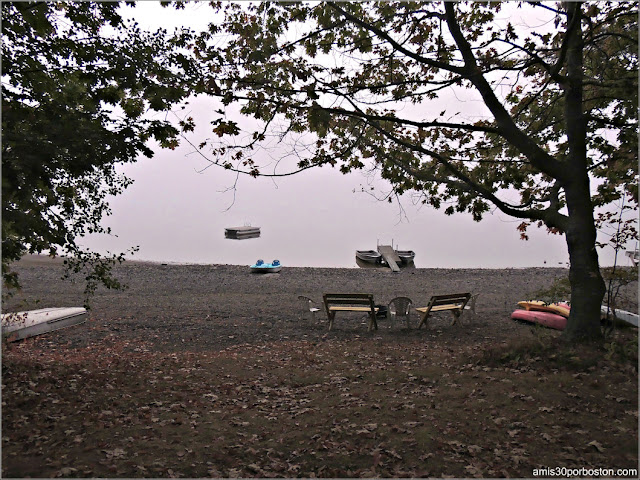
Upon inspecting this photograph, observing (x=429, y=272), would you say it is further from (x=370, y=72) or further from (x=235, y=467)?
(x=235, y=467)

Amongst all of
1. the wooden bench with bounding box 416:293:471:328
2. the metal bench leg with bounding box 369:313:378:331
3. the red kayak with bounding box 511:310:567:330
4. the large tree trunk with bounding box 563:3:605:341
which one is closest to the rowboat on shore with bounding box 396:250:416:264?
the red kayak with bounding box 511:310:567:330

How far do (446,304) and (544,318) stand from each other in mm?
2258

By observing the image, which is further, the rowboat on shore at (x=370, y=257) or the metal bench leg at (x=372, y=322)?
the rowboat on shore at (x=370, y=257)

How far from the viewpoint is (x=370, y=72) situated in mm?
9023

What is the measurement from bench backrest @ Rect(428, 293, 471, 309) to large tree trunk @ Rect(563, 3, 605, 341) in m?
3.72

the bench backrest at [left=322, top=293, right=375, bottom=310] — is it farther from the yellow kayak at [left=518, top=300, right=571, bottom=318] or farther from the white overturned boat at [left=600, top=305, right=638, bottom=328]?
the white overturned boat at [left=600, top=305, right=638, bottom=328]

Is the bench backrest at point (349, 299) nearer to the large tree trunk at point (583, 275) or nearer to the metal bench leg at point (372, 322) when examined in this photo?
the metal bench leg at point (372, 322)

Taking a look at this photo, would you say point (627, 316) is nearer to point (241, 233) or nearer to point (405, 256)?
point (405, 256)

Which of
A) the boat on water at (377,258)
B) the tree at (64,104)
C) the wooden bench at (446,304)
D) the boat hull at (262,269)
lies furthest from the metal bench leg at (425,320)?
the boat on water at (377,258)

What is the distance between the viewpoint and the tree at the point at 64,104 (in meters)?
5.53

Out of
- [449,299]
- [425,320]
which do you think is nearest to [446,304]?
[449,299]

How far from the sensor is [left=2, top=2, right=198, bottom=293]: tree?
18.1 feet

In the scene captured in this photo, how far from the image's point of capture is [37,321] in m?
11.1

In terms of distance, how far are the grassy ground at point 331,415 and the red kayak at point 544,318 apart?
3.92m
